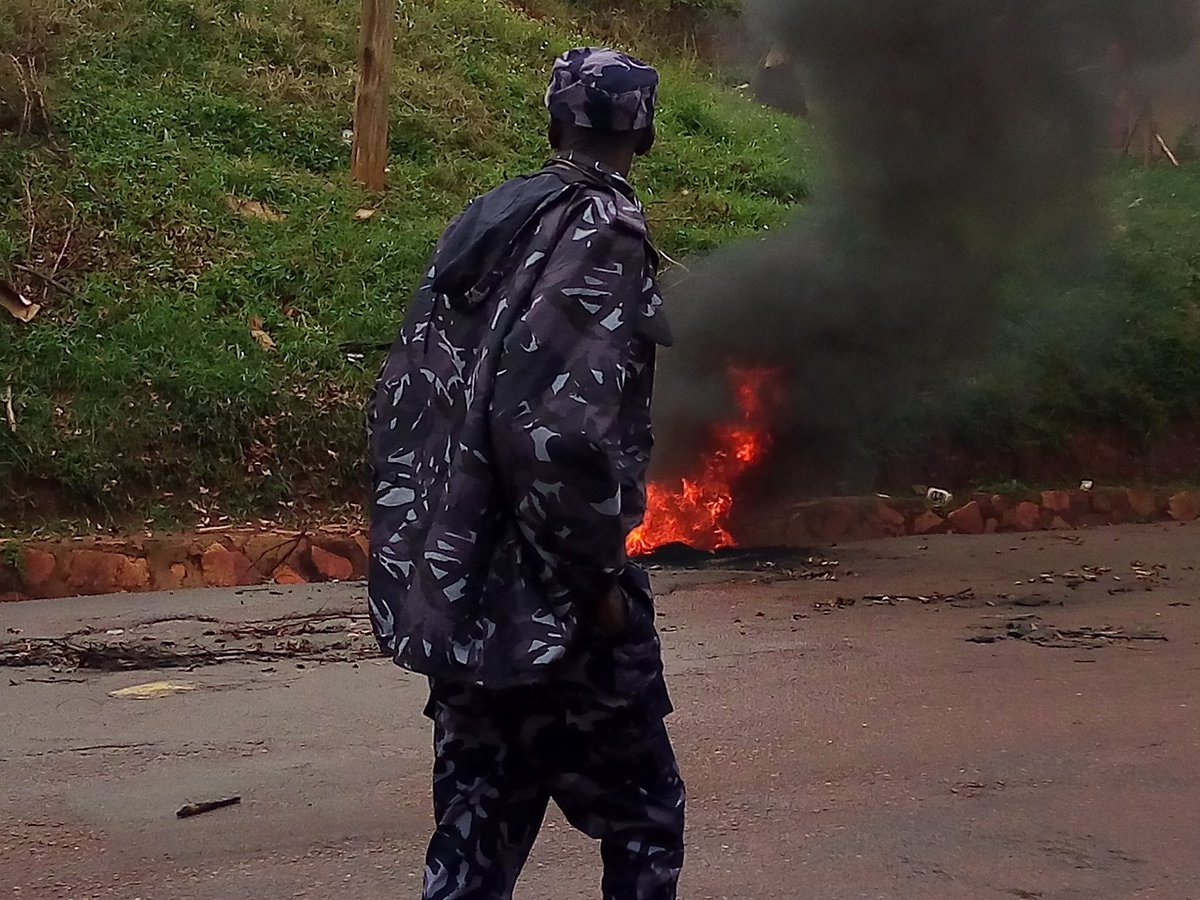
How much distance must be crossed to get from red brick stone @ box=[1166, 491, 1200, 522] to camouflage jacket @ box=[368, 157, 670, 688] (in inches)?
331

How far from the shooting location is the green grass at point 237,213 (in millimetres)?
8766

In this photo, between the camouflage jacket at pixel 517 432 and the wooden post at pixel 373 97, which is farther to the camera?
the wooden post at pixel 373 97

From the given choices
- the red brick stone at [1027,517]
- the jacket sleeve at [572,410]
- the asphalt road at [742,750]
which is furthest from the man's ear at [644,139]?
the red brick stone at [1027,517]

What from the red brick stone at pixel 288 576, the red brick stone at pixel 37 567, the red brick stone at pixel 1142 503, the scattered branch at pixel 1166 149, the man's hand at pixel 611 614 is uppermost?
the scattered branch at pixel 1166 149

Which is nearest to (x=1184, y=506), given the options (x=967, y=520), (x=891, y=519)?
(x=967, y=520)

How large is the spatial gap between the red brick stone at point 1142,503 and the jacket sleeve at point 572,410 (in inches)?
334

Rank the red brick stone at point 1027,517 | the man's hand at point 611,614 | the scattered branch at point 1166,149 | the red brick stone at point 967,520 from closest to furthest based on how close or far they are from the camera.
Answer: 1. the man's hand at point 611,614
2. the red brick stone at point 967,520
3. the red brick stone at point 1027,517
4. the scattered branch at point 1166,149

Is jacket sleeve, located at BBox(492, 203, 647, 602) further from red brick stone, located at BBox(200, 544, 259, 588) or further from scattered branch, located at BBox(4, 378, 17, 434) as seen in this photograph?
scattered branch, located at BBox(4, 378, 17, 434)

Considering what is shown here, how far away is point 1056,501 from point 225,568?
17.3ft

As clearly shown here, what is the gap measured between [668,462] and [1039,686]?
13.2 feet

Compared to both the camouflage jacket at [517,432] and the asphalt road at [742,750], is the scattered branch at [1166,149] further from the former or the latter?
the camouflage jacket at [517,432]

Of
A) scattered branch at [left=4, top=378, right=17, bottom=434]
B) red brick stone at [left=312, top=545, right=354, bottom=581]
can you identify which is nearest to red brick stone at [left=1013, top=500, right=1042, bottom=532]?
red brick stone at [left=312, top=545, right=354, bottom=581]

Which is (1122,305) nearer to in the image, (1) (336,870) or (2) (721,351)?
(2) (721,351)

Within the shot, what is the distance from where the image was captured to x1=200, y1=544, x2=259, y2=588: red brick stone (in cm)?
768
